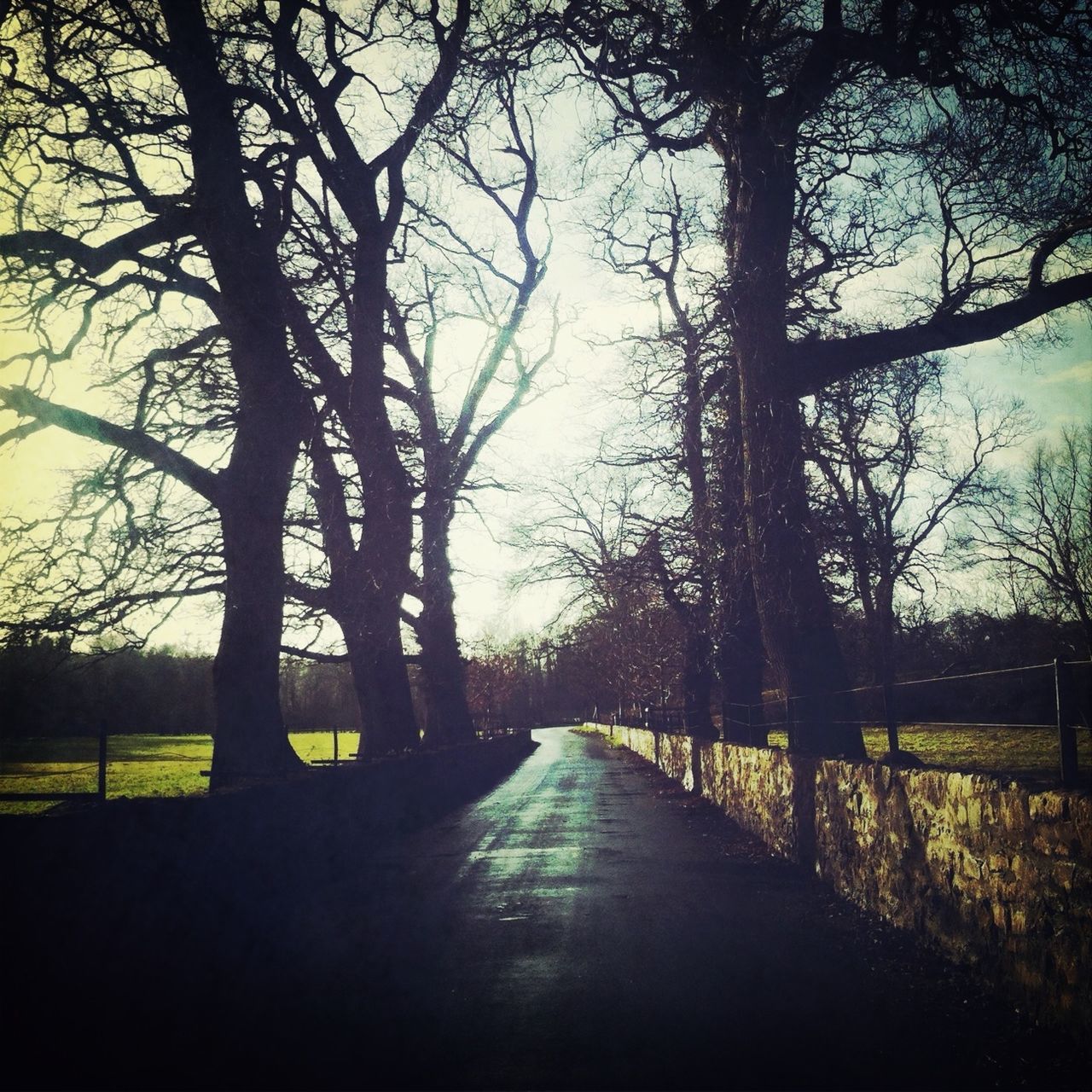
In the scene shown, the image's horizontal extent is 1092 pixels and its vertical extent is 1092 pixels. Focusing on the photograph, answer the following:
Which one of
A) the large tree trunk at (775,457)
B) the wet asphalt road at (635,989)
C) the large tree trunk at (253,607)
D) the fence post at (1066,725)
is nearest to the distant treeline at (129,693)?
the large tree trunk at (253,607)

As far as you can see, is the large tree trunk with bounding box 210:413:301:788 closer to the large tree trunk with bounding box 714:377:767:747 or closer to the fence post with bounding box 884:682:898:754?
the large tree trunk with bounding box 714:377:767:747

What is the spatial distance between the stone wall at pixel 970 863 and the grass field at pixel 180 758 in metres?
0.29

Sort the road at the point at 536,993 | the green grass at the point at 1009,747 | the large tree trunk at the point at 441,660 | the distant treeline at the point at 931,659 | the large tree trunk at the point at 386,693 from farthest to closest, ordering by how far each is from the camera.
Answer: the large tree trunk at the point at 441,660, the large tree trunk at the point at 386,693, the distant treeline at the point at 931,659, the green grass at the point at 1009,747, the road at the point at 536,993

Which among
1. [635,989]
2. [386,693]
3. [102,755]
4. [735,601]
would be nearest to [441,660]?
[386,693]

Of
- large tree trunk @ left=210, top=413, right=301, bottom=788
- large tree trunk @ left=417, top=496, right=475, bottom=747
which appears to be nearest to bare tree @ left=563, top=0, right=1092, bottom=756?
large tree trunk @ left=210, top=413, right=301, bottom=788

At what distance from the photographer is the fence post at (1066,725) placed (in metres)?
5.16

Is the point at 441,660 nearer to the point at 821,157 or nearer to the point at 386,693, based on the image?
the point at 386,693

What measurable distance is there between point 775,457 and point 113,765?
37.0 m

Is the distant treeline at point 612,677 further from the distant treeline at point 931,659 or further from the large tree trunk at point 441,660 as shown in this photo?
the large tree trunk at point 441,660

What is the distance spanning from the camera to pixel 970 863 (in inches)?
233

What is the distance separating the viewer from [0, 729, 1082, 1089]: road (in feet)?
15.1

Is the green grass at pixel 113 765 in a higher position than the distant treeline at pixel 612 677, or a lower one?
lower

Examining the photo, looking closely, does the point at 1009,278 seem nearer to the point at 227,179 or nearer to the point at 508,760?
the point at 227,179

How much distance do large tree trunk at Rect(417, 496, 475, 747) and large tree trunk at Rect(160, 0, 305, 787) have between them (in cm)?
1054
